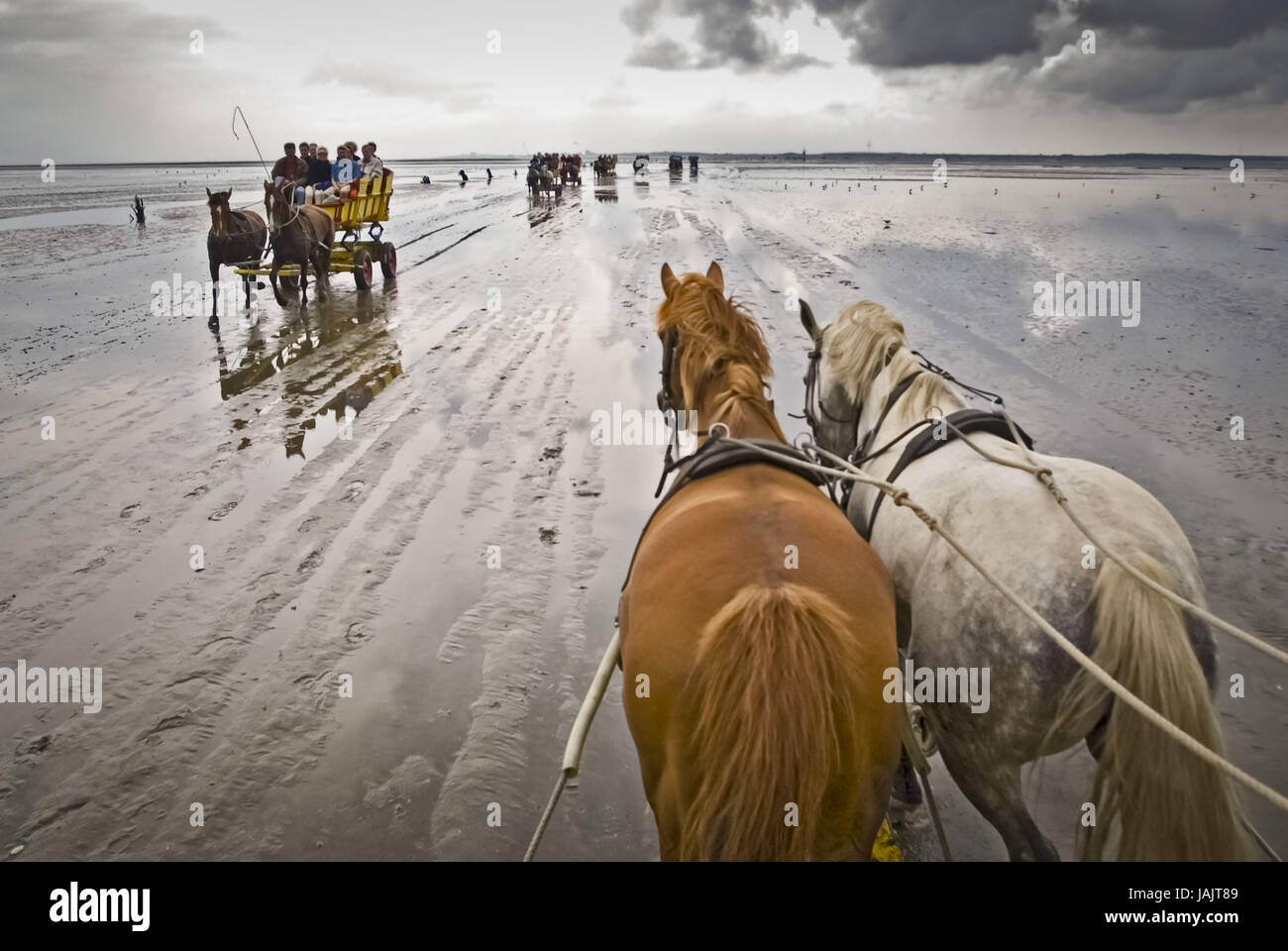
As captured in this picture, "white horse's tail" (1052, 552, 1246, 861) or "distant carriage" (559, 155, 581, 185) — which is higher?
"distant carriage" (559, 155, 581, 185)

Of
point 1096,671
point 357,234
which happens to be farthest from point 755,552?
point 357,234

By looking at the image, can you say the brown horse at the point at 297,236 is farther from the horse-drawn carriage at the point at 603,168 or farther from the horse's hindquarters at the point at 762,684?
the horse-drawn carriage at the point at 603,168

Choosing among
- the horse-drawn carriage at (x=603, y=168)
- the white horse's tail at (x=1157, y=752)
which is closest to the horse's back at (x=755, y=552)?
the white horse's tail at (x=1157, y=752)

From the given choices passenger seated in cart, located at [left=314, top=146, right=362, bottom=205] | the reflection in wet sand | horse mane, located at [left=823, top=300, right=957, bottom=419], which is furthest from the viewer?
passenger seated in cart, located at [left=314, top=146, right=362, bottom=205]

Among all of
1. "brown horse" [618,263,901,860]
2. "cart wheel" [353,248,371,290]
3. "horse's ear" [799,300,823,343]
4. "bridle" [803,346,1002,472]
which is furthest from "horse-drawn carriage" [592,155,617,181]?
"brown horse" [618,263,901,860]

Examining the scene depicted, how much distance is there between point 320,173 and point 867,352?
51.8ft

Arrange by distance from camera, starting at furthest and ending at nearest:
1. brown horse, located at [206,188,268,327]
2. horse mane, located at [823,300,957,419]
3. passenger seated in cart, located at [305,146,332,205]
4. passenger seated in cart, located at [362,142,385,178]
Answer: passenger seated in cart, located at [362,142,385,178] → passenger seated in cart, located at [305,146,332,205] → brown horse, located at [206,188,268,327] → horse mane, located at [823,300,957,419]

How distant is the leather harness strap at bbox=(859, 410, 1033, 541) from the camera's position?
3.23m

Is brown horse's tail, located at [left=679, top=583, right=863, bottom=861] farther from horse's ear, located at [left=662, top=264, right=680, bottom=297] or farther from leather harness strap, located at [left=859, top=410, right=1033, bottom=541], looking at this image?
horse's ear, located at [left=662, top=264, right=680, bottom=297]

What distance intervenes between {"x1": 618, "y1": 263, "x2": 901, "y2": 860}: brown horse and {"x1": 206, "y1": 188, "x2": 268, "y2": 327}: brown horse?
516 inches

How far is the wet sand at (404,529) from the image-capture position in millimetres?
3598

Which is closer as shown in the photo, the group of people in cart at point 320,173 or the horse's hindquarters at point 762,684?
the horse's hindquarters at point 762,684

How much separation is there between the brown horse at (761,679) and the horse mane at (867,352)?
66.5 inches

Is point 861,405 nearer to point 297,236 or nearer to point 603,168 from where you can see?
point 297,236
